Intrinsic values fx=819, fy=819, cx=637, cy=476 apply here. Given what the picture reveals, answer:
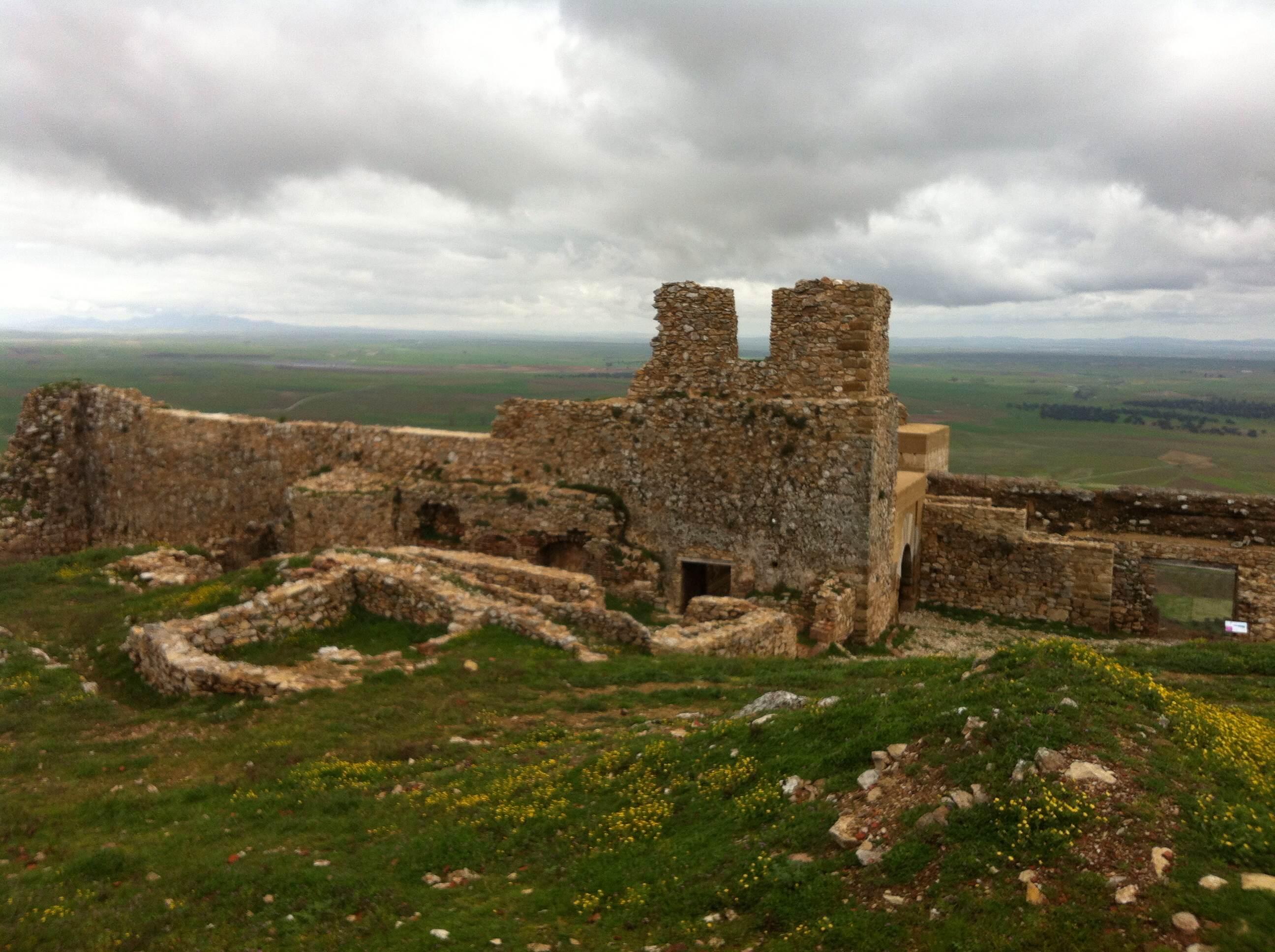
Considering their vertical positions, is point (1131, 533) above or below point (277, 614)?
below

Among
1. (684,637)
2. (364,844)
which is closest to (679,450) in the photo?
(684,637)

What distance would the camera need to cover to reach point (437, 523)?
19.4m

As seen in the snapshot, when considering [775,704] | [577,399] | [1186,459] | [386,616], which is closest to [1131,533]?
[775,704]

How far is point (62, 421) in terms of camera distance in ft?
79.9

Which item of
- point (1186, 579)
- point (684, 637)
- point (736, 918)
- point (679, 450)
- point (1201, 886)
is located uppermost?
point (679, 450)

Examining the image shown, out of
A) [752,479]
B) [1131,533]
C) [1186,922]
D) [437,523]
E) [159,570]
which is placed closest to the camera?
[1186,922]

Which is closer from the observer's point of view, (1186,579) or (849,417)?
(849,417)

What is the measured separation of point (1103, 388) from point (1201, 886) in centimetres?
22094

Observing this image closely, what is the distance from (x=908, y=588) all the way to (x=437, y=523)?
12.1 metres

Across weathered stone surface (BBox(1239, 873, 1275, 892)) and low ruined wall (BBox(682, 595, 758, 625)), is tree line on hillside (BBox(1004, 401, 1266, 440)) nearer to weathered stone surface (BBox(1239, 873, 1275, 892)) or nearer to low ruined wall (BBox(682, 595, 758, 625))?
low ruined wall (BBox(682, 595, 758, 625))

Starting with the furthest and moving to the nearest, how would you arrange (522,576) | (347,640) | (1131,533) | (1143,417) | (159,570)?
(1143,417) < (1131,533) < (159,570) < (522,576) < (347,640)

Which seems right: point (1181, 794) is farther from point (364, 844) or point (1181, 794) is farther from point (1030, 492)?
point (1030, 492)

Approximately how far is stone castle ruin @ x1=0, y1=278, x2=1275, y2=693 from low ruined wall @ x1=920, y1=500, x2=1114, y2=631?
0.05m

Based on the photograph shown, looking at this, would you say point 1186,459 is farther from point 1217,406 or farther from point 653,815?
point 653,815
